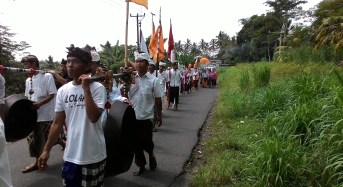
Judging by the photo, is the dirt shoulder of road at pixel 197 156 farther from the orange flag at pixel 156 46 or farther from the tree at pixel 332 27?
the tree at pixel 332 27

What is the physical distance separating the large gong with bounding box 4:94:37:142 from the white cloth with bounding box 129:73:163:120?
1.53 meters

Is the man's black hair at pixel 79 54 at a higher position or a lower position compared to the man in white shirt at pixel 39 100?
higher

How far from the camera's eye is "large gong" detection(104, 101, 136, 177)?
3684 mm

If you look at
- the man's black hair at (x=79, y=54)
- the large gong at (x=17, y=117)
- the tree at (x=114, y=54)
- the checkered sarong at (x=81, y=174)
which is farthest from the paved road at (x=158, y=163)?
the tree at (x=114, y=54)

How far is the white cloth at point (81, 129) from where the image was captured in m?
3.30

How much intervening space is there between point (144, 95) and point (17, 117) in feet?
6.26

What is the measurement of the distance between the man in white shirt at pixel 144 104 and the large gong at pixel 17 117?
1.55 meters

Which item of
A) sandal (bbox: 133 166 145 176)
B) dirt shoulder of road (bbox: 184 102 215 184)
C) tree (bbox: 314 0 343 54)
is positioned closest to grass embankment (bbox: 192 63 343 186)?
dirt shoulder of road (bbox: 184 102 215 184)

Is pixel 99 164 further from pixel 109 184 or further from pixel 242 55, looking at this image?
pixel 242 55

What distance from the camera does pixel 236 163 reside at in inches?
213

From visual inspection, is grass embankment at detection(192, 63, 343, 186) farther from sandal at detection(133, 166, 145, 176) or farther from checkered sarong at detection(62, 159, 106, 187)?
checkered sarong at detection(62, 159, 106, 187)

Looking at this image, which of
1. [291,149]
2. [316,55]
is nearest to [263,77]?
[316,55]

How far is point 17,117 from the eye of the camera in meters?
4.95

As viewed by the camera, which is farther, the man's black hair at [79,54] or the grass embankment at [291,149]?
the grass embankment at [291,149]
